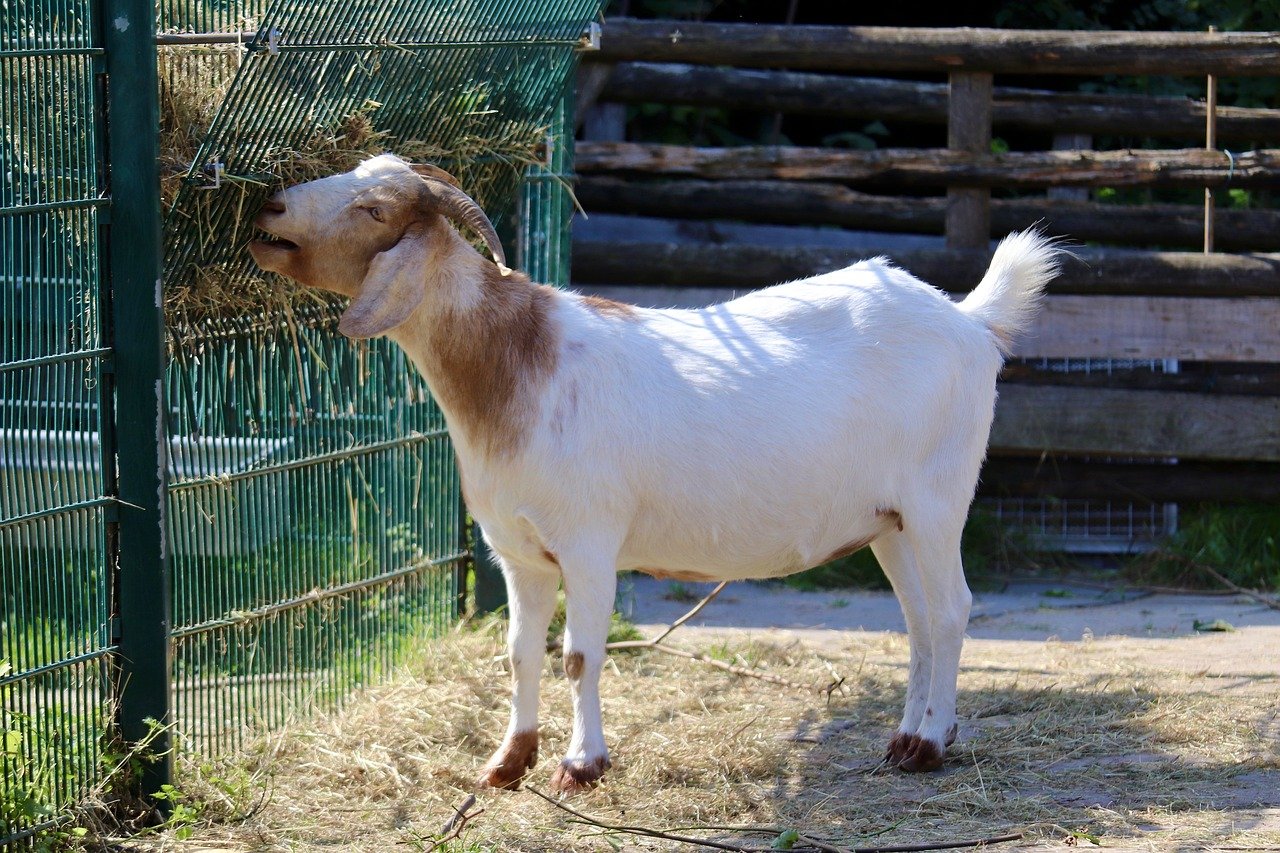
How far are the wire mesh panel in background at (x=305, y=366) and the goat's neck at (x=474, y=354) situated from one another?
0.57 metres

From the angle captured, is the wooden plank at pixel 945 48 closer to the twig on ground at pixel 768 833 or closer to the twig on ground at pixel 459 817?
the twig on ground at pixel 459 817

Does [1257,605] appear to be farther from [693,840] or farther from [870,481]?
[693,840]

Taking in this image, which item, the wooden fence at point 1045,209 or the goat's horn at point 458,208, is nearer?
the goat's horn at point 458,208

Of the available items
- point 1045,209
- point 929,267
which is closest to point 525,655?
point 929,267

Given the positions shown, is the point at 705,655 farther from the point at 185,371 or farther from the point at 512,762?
the point at 185,371

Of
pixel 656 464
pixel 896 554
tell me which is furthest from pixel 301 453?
pixel 896 554

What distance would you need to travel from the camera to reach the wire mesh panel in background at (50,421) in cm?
411

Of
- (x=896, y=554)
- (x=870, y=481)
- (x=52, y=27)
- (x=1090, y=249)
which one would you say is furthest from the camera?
(x=1090, y=249)

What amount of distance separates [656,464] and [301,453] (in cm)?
143

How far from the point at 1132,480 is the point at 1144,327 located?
0.97 meters

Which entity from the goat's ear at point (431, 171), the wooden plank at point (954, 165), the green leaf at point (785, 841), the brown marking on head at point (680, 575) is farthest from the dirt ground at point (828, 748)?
the wooden plank at point (954, 165)

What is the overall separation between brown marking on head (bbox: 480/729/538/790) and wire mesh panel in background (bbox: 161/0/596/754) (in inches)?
35.4

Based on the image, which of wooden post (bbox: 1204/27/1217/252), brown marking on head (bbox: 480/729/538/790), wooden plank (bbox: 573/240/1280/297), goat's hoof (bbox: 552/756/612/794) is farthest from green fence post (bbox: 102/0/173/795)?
wooden post (bbox: 1204/27/1217/252)

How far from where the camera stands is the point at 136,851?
13.9ft
